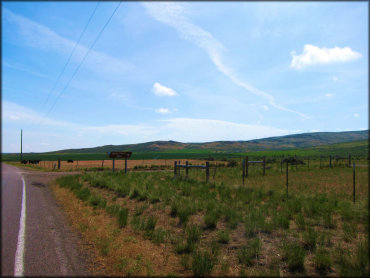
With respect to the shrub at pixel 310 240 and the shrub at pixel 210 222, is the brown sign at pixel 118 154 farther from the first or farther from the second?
the shrub at pixel 310 240

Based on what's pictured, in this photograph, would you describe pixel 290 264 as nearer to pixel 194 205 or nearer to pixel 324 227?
pixel 324 227

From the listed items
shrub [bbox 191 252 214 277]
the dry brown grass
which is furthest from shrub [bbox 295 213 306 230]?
the dry brown grass

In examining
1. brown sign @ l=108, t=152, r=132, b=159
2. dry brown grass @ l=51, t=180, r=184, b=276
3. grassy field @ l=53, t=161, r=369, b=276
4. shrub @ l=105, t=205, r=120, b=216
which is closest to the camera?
dry brown grass @ l=51, t=180, r=184, b=276

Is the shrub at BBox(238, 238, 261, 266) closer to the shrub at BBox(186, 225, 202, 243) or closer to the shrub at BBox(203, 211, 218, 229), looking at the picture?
the shrub at BBox(186, 225, 202, 243)

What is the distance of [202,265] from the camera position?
481 cm

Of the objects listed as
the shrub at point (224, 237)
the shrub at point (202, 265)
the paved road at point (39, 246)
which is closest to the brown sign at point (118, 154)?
the paved road at point (39, 246)

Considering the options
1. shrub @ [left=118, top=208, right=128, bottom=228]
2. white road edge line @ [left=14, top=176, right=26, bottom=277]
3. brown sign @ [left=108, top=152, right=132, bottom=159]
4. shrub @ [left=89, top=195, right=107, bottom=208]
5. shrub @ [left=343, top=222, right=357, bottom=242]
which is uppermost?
brown sign @ [left=108, top=152, right=132, bottom=159]

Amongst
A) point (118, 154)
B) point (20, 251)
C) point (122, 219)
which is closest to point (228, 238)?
point (122, 219)

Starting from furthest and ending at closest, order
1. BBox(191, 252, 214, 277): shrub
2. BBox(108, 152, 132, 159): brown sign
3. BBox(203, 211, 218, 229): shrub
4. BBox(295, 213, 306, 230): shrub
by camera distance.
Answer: BBox(108, 152, 132, 159): brown sign < BBox(203, 211, 218, 229): shrub < BBox(295, 213, 306, 230): shrub < BBox(191, 252, 214, 277): shrub

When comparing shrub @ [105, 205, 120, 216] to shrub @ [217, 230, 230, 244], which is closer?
shrub @ [217, 230, 230, 244]

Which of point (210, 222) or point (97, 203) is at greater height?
point (210, 222)

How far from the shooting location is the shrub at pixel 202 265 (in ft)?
15.4

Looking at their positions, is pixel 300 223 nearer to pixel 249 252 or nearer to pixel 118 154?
pixel 249 252

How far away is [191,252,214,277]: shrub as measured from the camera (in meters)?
4.70
